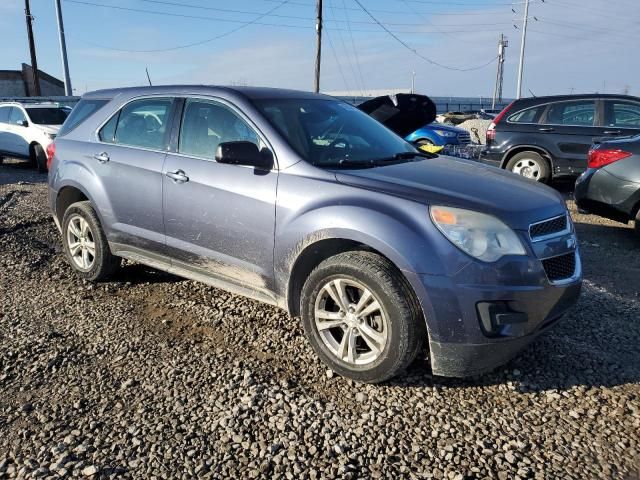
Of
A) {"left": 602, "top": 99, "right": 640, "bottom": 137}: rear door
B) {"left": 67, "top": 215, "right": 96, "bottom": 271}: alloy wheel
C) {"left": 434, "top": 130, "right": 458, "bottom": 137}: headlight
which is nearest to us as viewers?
{"left": 67, "top": 215, "right": 96, "bottom": 271}: alloy wheel

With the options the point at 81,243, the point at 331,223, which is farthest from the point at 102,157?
the point at 331,223

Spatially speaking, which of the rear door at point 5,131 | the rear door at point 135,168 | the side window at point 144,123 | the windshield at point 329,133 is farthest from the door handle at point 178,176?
the rear door at point 5,131

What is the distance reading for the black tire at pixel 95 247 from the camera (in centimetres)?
466

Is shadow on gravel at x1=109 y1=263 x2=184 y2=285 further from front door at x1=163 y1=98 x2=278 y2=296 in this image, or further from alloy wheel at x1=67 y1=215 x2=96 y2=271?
front door at x1=163 y1=98 x2=278 y2=296

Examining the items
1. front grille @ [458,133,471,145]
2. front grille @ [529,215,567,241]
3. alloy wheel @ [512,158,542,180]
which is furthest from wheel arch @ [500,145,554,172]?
front grille @ [529,215,567,241]

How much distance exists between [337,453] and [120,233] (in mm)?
2808

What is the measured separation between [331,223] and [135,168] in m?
1.97

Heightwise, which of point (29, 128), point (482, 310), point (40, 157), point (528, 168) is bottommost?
point (40, 157)

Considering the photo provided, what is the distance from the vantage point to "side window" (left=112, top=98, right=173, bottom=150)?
13.9 feet

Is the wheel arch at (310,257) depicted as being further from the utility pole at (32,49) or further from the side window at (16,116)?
the utility pole at (32,49)

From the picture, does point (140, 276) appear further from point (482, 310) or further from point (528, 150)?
point (528, 150)

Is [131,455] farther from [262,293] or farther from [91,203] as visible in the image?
[91,203]

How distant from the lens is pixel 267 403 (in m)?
2.99

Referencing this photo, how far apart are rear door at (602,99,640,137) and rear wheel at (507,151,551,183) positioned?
105 cm
